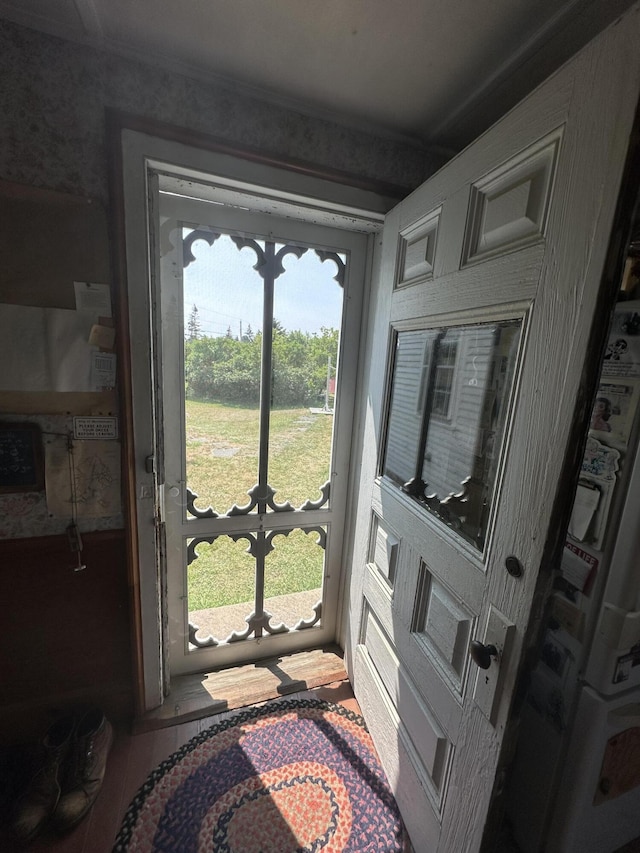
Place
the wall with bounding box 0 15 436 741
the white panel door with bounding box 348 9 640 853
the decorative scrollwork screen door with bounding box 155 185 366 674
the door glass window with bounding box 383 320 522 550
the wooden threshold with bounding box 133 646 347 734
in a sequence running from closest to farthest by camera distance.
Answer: the white panel door with bounding box 348 9 640 853 < the door glass window with bounding box 383 320 522 550 < the wall with bounding box 0 15 436 741 < the decorative scrollwork screen door with bounding box 155 185 366 674 < the wooden threshold with bounding box 133 646 347 734

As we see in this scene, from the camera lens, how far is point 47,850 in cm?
102

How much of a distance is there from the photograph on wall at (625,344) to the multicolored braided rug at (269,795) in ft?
5.04

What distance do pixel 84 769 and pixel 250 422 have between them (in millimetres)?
1300

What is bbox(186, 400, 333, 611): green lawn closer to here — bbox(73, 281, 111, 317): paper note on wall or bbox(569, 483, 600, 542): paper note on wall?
bbox(73, 281, 111, 317): paper note on wall

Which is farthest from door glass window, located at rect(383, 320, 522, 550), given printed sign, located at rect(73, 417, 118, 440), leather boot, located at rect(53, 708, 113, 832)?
leather boot, located at rect(53, 708, 113, 832)

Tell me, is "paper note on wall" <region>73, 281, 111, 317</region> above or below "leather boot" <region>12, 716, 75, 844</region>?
above

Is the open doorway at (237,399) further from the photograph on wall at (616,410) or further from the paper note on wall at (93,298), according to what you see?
the photograph on wall at (616,410)

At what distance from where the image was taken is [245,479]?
1537mm

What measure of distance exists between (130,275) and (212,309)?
0.31 meters

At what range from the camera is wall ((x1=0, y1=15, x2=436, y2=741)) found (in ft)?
3.20

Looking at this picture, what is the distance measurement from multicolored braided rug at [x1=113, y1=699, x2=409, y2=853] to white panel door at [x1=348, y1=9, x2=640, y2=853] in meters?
0.12

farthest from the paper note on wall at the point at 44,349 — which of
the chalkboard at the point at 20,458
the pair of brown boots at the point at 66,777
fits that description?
the pair of brown boots at the point at 66,777

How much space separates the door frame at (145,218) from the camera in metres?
1.05

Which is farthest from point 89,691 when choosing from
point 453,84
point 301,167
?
point 453,84
